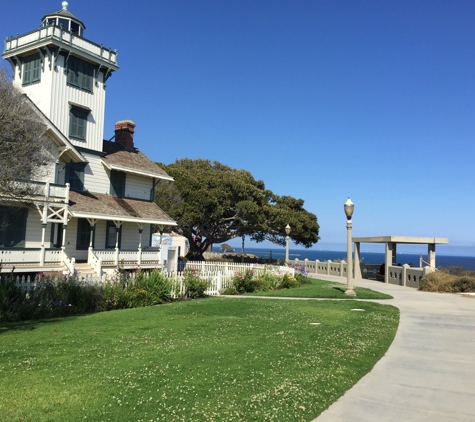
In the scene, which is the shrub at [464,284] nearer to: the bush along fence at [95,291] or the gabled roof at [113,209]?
the bush along fence at [95,291]

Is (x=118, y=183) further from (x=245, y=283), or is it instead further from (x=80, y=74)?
(x=245, y=283)

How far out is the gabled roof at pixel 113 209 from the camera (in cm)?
2327

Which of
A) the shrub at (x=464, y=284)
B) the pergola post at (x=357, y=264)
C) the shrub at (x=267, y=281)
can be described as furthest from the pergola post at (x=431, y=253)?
the shrub at (x=267, y=281)

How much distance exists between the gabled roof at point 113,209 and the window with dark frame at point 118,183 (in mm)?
416

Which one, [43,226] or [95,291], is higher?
[43,226]

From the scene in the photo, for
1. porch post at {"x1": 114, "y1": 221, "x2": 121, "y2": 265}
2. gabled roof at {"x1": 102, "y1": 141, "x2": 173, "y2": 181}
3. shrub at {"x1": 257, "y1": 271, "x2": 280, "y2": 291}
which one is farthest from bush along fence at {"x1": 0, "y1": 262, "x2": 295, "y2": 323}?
gabled roof at {"x1": 102, "y1": 141, "x2": 173, "y2": 181}

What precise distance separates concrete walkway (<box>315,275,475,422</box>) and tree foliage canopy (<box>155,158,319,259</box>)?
26206mm

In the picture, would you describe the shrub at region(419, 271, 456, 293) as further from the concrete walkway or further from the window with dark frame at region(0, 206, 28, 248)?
the window with dark frame at region(0, 206, 28, 248)

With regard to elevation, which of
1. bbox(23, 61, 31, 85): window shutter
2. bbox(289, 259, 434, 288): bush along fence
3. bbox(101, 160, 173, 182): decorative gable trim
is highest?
bbox(23, 61, 31, 85): window shutter

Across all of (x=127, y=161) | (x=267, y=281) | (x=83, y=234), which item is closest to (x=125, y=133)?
(x=127, y=161)

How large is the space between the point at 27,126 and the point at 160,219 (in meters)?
13.6

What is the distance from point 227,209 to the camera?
38.4 metres

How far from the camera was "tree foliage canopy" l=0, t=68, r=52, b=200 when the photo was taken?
13.3 metres

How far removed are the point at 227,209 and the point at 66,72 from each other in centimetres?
1778
